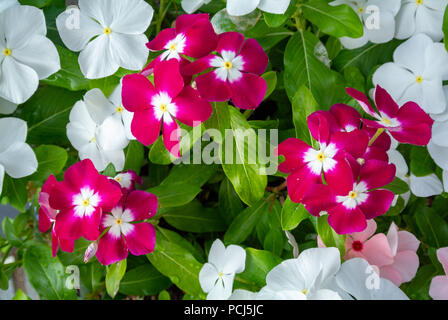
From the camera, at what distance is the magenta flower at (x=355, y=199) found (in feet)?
2.03

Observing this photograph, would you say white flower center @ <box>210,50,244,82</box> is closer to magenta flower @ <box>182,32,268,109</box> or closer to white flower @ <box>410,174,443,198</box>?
magenta flower @ <box>182,32,268,109</box>

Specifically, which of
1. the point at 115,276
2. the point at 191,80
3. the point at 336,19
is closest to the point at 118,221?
the point at 115,276

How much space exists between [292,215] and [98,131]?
1.32ft

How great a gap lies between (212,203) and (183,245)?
25 cm

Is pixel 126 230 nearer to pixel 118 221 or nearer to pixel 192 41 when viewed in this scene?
pixel 118 221

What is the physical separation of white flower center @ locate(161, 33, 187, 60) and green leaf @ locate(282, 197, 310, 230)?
11.4 inches

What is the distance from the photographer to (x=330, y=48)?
97 cm

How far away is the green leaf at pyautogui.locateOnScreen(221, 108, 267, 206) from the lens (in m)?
0.74

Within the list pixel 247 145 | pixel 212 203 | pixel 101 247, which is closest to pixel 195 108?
pixel 247 145

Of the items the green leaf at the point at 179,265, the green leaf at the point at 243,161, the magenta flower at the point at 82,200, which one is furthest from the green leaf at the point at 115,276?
the green leaf at the point at 243,161

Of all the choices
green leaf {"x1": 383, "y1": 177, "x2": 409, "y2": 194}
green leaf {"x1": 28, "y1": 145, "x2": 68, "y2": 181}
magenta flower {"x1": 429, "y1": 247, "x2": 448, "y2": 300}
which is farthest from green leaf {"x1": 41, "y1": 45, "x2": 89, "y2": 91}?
magenta flower {"x1": 429, "y1": 247, "x2": 448, "y2": 300}

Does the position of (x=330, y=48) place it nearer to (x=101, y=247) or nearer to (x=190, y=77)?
(x=190, y=77)

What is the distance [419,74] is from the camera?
0.82 metres

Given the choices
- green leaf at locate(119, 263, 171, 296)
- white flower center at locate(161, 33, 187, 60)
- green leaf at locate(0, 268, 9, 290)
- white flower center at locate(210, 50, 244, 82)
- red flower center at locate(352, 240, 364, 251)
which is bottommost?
green leaf at locate(119, 263, 171, 296)
